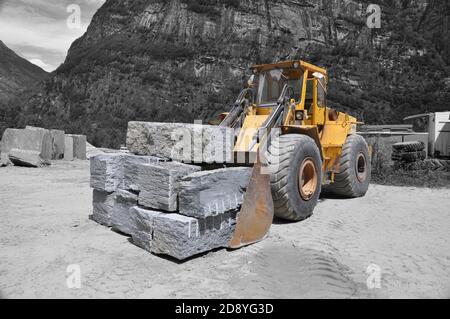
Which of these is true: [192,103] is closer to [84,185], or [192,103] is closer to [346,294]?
[84,185]

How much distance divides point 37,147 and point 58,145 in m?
1.09

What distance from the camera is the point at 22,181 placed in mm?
9734

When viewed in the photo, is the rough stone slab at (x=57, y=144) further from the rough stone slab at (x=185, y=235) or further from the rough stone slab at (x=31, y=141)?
the rough stone slab at (x=185, y=235)

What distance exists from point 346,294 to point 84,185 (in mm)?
7416

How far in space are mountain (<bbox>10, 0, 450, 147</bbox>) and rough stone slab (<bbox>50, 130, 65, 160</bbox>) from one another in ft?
117

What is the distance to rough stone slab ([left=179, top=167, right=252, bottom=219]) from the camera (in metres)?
4.13

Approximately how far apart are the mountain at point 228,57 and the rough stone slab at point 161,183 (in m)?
46.3

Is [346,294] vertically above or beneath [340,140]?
beneath

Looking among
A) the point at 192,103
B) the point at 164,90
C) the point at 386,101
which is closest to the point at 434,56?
the point at 386,101

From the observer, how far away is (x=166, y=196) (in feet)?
13.9

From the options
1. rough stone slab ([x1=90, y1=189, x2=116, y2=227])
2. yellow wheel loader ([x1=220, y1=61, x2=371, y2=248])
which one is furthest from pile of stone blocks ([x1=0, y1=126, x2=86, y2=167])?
yellow wheel loader ([x1=220, y1=61, x2=371, y2=248])

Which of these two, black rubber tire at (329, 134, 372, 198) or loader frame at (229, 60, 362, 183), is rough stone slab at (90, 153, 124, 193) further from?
black rubber tire at (329, 134, 372, 198)
